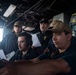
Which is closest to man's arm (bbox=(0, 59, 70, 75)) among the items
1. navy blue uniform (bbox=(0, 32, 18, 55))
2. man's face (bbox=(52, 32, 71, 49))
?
man's face (bbox=(52, 32, 71, 49))

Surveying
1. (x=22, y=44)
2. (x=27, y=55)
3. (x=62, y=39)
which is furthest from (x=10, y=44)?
(x=62, y=39)

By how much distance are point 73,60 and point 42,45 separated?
1888 mm

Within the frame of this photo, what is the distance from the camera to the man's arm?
0.91 meters

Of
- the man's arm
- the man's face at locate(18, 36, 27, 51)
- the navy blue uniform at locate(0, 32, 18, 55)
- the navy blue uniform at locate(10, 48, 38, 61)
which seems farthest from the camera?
the navy blue uniform at locate(0, 32, 18, 55)

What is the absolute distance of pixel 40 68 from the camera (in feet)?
3.41

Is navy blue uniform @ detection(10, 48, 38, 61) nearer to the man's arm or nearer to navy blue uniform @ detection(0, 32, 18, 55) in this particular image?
navy blue uniform @ detection(0, 32, 18, 55)

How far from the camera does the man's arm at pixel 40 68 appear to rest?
91 centimetres

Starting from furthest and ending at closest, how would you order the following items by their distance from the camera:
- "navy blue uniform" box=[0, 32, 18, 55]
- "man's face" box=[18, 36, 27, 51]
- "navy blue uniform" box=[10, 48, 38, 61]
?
A: 1. "navy blue uniform" box=[0, 32, 18, 55]
2. "man's face" box=[18, 36, 27, 51]
3. "navy blue uniform" box=[10, 48, 38, 61]

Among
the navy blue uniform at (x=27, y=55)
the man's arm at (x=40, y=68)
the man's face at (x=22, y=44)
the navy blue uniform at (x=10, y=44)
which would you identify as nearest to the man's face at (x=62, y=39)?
the man's arm at (x=40, y=68)

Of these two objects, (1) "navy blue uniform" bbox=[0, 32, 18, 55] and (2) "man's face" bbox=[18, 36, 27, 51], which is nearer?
(2) "man's face" bbox=[18, 36, 27, 51]

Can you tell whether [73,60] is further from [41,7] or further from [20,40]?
[41,7]

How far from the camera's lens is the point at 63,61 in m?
Result: 1.13

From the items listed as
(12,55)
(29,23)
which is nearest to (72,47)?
(12,55)

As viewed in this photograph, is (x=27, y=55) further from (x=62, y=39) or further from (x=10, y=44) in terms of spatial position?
(x=62, y=39)
